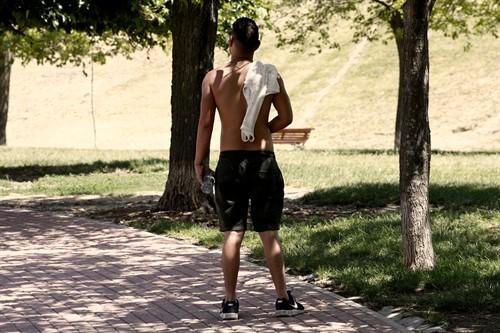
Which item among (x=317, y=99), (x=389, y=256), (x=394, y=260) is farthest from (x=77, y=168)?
(x=317, y=99)

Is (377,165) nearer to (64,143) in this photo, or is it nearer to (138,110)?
(64,143)

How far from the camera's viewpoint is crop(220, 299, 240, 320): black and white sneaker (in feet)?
21.5

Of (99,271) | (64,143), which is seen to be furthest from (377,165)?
(64,143)

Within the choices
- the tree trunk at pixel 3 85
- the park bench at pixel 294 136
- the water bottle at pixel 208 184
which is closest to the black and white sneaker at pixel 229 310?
the water bottle at pixel 208 184

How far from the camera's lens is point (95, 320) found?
671cm

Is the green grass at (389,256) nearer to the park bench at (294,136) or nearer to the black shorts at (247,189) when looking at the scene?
the black shorts at (247,189)

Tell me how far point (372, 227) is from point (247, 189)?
435 centimetres

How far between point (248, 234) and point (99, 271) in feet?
8.13

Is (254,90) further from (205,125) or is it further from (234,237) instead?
(234,237)

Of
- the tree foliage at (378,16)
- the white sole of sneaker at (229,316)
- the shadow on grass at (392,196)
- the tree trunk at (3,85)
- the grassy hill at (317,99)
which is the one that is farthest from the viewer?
the grassy hill at (317,99)

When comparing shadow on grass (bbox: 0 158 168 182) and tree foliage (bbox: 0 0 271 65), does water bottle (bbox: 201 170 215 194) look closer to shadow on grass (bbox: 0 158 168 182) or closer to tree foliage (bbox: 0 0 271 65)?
tree foliage (bbox: 0 0 271 65)

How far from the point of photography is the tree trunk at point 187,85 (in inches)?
514

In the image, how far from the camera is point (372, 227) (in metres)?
10.7

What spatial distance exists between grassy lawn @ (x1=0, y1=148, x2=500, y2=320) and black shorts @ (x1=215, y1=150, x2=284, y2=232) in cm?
121
